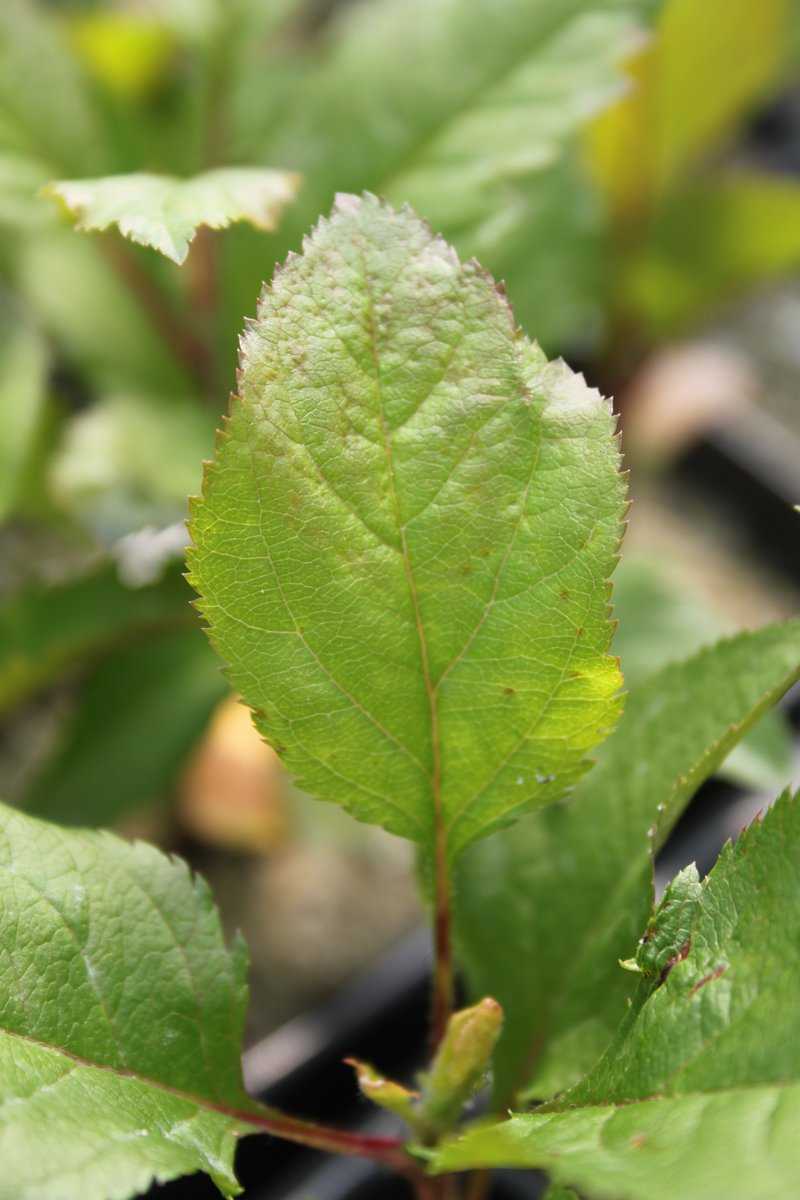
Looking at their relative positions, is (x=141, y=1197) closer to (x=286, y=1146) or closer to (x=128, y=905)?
(x=286, y=1146)

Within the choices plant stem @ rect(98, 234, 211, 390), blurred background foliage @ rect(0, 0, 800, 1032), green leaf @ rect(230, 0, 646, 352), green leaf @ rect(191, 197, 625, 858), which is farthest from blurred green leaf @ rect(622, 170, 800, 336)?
green leaf @ rect(191, 197, 625, 858)

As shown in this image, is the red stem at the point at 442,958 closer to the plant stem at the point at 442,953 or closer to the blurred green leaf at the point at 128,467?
the plant stem at the point at 442,953

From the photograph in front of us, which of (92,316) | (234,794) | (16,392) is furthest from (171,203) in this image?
(234,794)

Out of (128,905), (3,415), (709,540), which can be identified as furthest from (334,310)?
(709,540)

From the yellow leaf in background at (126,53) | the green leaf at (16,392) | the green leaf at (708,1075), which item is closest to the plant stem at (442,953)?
the green leaf at (708,1075)

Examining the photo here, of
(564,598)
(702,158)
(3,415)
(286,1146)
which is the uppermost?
(702,158)

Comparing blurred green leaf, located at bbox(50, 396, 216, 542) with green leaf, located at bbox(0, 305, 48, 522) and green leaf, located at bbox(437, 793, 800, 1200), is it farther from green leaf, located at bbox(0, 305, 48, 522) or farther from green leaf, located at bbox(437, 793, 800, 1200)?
green leaf, located at bbox(437, 793, 800, 1200)
